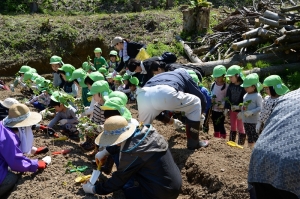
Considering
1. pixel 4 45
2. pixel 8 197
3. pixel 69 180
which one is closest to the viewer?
pixel 8 197

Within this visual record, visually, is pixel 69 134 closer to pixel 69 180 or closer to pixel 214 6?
pixel 69 180

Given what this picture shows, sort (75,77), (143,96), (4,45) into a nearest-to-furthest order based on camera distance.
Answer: (143,96) < (75,77) < (4,45)

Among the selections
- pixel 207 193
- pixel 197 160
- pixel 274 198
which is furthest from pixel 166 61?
pixel 274 198

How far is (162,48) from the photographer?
40.8 ft

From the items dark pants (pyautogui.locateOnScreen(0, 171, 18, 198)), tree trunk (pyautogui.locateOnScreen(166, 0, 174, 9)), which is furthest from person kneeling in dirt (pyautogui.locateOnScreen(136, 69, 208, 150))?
tree trunk (pyautogui.locateOnScreen(166, 0, 174, 9))

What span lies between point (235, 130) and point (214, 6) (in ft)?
34.8

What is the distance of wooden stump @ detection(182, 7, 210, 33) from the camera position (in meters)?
12.3

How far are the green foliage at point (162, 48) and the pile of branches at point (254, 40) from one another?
0.38m

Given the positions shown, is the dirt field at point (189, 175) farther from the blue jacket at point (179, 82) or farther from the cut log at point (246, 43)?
the cut log at point (246, 43)

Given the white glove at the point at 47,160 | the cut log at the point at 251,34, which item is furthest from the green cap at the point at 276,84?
the cut log at the point at 251,34

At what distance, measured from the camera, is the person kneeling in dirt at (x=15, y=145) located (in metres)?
4.38

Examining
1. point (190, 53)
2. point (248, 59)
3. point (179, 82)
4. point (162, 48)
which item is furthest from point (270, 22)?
point (179, 82)

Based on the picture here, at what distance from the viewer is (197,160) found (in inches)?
214

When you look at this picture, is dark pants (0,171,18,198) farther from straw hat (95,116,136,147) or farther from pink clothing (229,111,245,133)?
pink clothing (229,111,245,133)
